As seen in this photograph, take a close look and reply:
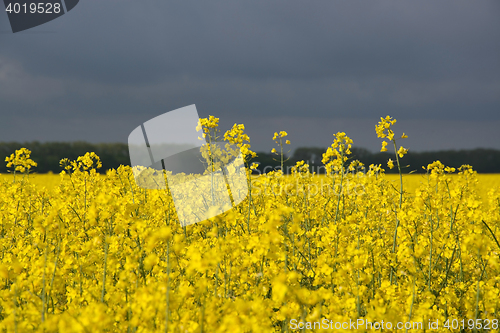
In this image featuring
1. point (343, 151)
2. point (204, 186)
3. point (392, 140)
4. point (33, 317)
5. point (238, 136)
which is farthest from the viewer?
point (204, 186)

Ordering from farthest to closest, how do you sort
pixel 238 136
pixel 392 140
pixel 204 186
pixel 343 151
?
pixel 204 186
pixel 238 136
pixel 343 151
pixel 392 140

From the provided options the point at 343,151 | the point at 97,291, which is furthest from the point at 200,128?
the point at 97,291

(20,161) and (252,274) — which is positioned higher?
(20,161)

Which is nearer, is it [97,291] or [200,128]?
[97,291]

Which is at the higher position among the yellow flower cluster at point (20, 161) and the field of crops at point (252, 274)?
the yellow flower cluster at point (20, 161)

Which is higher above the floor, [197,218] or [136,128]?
[136,128]

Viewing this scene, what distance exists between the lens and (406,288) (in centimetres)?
332

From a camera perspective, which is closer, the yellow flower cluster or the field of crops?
the field of crops

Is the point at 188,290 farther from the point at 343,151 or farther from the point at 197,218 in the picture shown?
the point at 343,151

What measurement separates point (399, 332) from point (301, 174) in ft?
14.6

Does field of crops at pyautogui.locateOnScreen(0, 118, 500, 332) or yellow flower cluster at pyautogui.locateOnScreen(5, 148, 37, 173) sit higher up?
yellow flower cluster at pyautogui.locateOnScreen(5, 148, 37, 173)

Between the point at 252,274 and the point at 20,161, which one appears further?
the point at 20,161

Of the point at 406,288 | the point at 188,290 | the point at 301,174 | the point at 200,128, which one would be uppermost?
the point at 200,128

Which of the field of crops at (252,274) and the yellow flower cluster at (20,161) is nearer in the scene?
the field of crops at (252,274)
